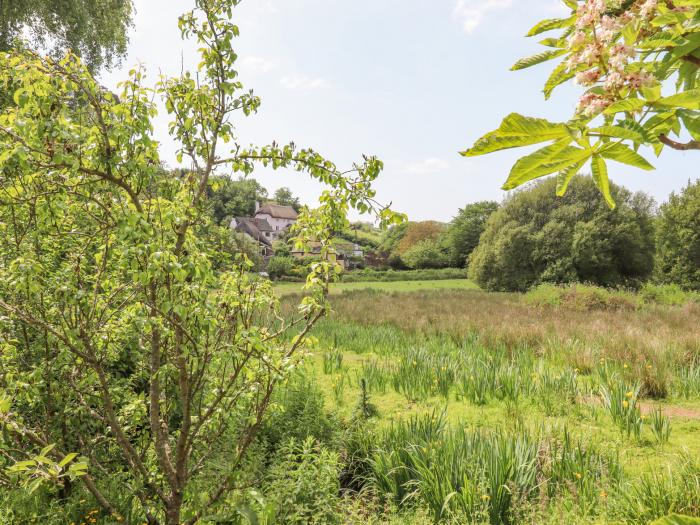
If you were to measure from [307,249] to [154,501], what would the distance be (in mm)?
2380

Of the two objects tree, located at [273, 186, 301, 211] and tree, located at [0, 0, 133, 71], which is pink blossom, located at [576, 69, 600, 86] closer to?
tree, located at [0, 0, 133, 71]

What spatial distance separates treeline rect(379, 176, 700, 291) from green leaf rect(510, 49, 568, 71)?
18338 millimetres

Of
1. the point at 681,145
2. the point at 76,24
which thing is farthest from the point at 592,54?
the point at 76,24

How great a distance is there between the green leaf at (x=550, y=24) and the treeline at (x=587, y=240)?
18.3 meters

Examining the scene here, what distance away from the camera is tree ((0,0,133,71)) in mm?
9719

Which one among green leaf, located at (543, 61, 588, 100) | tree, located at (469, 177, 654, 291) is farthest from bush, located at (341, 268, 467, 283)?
green leaf, located at (543, 61, 588, 100)

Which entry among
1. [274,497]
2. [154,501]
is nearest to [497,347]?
[274,497]

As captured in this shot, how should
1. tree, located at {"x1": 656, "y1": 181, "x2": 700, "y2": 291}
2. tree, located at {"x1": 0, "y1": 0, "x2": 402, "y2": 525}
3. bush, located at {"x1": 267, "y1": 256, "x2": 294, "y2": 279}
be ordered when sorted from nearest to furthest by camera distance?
tree, located at {"x1": 0, "y1": 0, "x2": 402, "y2": 525} → tree, located at {"x1": 656, "y1": 181, "x2": 700, "y2": 291} → bush, located at {"x1": 267, "y1": 256, "x2": 294, "y2": 279}

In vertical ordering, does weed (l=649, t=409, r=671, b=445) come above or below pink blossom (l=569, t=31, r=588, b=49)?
below

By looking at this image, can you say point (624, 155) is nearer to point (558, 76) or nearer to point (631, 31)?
point (631, 31)

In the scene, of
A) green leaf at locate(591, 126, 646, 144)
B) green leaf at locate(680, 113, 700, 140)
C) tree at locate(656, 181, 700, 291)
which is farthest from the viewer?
tree at locate(656, 181, 700, 291)

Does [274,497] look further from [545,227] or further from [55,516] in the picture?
[545,227]

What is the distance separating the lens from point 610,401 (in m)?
4.80

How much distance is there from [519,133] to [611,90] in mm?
306
